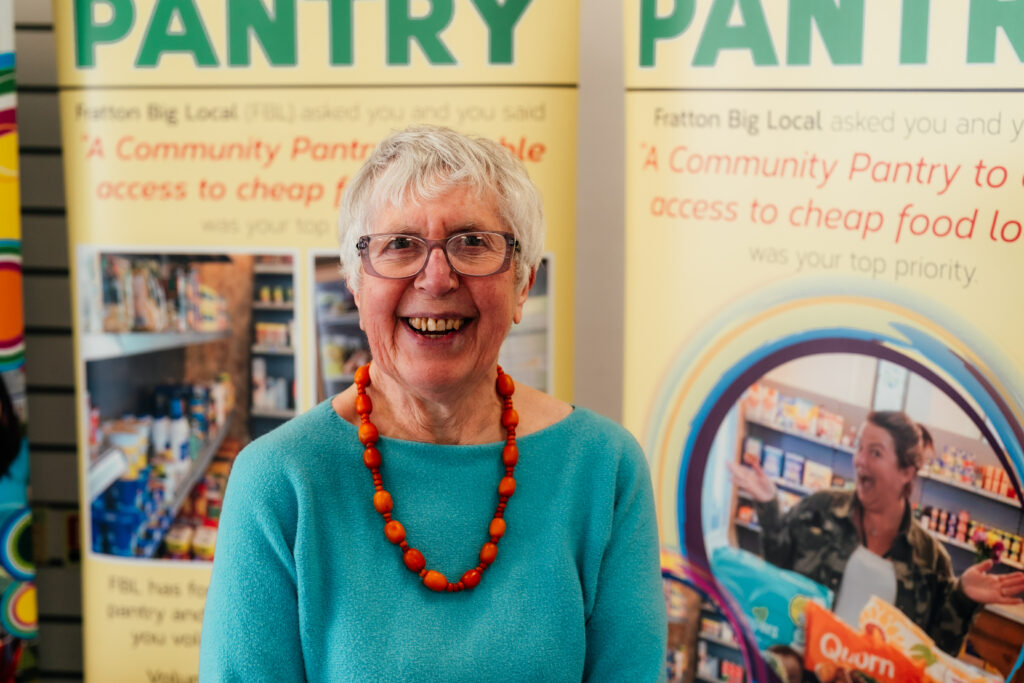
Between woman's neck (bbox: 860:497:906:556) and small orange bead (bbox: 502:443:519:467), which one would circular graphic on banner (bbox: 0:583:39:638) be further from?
woman's neck (bbox: 860:497:906:556)

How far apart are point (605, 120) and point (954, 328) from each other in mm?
1151

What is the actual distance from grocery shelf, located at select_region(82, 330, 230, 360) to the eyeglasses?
47.3 inches

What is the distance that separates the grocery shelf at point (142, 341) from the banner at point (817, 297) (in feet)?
3.73


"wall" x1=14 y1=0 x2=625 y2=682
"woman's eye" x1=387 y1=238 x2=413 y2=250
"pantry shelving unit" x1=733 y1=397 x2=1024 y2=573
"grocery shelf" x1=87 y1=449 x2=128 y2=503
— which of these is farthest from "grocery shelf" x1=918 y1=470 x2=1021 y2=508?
"grocery shelf" x1=87 y1=449 x2=128 y2=503

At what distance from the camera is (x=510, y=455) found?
140 centimetres

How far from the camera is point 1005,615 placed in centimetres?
190

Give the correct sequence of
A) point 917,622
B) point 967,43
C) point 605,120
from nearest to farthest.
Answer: point 967,43, point 917,622, point 605,120

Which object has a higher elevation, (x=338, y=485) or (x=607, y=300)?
(x=607, y=300)

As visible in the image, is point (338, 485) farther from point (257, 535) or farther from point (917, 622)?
point (917, 622)

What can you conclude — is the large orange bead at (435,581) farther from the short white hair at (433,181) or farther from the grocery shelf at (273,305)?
the grocery shelf at (273,305)

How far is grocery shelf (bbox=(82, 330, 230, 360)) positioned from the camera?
2.36 meters

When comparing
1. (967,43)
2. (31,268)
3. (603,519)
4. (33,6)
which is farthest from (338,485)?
(33,6)

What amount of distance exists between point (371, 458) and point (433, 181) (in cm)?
43

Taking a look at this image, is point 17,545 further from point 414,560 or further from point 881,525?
Result: point 881,525
